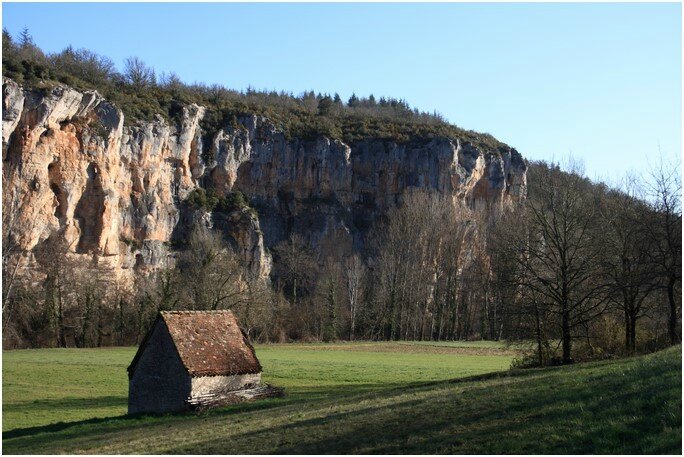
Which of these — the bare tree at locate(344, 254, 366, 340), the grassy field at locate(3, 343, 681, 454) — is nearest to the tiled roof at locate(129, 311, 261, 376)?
the grassy field at locate(3, 343, 681, 454)

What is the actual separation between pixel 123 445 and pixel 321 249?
271 feet

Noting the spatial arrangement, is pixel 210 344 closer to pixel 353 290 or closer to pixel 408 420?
pixel 408 420

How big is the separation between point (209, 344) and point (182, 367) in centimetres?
193

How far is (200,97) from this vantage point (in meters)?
104

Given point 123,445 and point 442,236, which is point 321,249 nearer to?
point 442,236

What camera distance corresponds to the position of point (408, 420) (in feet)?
49.2

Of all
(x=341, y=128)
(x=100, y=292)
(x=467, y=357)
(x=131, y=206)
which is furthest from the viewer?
(x=341, y=128)

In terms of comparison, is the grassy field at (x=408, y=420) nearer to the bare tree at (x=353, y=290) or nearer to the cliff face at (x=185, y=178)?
the cliff face at (x=185, y=178)

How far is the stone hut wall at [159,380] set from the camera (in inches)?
1047

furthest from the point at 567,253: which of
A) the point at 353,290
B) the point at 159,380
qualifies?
the point at 353,290

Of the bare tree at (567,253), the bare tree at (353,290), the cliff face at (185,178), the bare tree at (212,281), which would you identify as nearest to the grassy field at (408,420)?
the bare tree at (567,253)

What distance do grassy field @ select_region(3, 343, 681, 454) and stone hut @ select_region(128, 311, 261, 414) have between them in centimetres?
138

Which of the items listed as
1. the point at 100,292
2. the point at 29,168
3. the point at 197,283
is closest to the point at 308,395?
the point at 197,283

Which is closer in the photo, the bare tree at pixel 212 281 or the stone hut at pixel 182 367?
the stone hut at pixel 182 367
